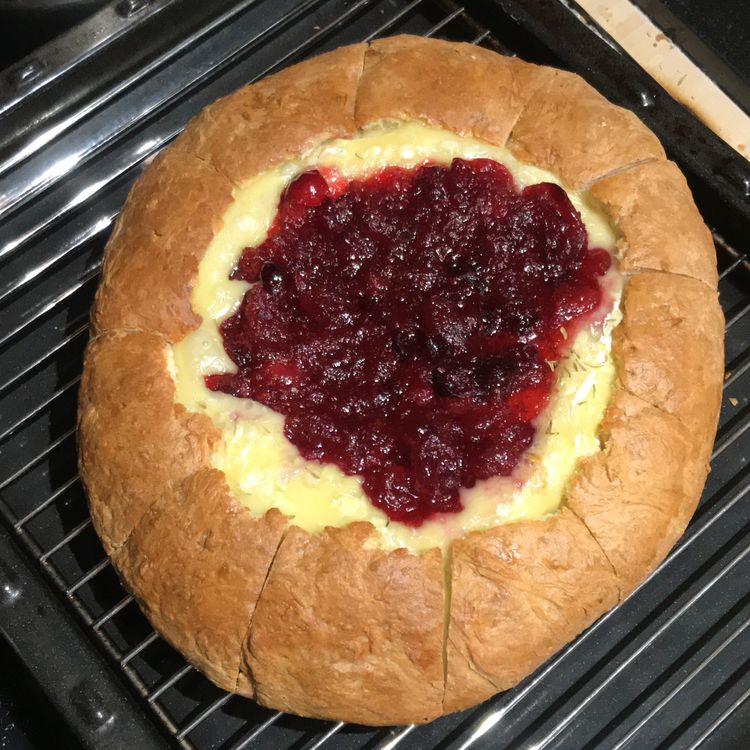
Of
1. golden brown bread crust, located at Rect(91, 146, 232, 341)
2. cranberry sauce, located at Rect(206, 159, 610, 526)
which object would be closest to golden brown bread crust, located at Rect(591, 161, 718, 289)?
cranberry sauce, located at Rect(206, 159, 610, 526)

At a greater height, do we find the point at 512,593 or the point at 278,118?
the point at 278,118

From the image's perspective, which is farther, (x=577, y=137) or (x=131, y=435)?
(x=577, y=137)

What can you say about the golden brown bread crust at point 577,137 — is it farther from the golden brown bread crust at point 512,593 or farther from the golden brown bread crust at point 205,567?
the golden brown bread crust at point 205,567

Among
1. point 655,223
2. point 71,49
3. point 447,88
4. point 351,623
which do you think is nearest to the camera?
point 351,623

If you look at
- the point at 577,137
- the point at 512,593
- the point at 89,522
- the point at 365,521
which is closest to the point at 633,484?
the point at 512,593

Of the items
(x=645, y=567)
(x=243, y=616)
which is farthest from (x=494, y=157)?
(x=243, y=616)

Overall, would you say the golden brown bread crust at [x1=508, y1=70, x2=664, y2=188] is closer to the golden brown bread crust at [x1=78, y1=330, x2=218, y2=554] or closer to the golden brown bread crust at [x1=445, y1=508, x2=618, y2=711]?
the golden brown bread crust at [x1=445, y1=508, x2=618, y2=711]

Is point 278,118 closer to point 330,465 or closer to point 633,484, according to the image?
point 330,465
